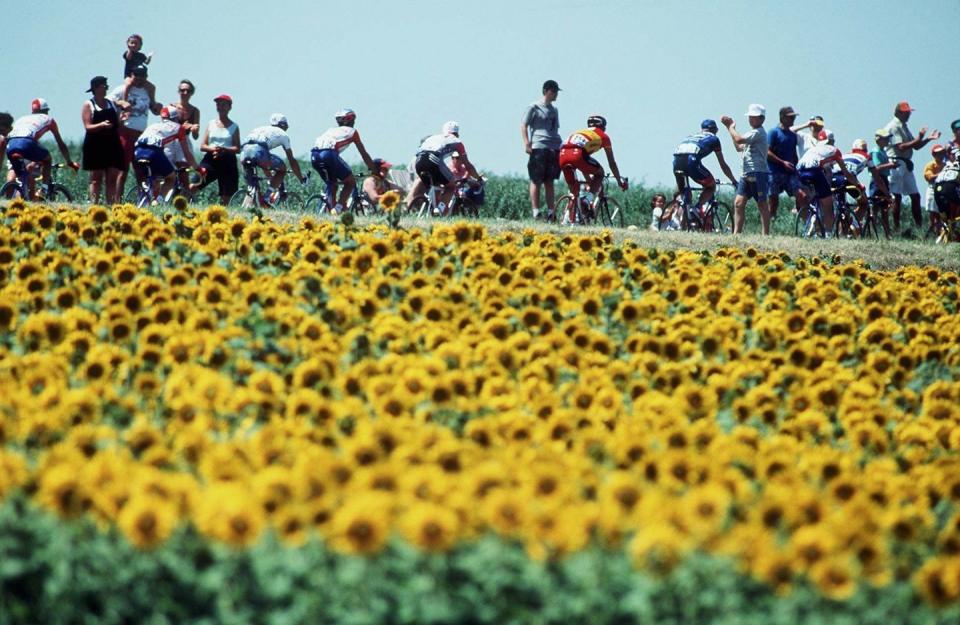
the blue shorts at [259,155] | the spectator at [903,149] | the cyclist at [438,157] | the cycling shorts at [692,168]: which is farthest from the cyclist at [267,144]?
the spectator at [903,149]

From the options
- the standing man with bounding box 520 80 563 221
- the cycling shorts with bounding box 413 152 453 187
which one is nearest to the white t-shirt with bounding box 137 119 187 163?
the cycling shorts with bounding box 413 152 453 187

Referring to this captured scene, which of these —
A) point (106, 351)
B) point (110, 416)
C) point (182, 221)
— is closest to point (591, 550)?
point (110, 416)

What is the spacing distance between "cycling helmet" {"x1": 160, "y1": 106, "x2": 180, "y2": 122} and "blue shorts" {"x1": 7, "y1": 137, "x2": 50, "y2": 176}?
139 centimetres

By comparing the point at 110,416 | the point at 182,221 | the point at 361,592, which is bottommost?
the point at 361,592

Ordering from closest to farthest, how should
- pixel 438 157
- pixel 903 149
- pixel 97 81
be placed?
pixel 97 81 → pixel 438 157 → pixel 903 149

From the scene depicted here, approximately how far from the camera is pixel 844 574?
360cm

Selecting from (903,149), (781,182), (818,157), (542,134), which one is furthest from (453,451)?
(903,149)

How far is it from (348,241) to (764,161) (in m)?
7.75

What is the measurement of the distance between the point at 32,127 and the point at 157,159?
6.13 ft

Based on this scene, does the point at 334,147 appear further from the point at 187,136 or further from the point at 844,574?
the point at 844,574

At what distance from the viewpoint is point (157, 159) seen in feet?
50.9

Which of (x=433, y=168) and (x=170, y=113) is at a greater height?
(x=170, y=113)

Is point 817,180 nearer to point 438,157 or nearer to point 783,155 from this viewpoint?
point 783,155

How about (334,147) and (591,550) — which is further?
(334,147)
